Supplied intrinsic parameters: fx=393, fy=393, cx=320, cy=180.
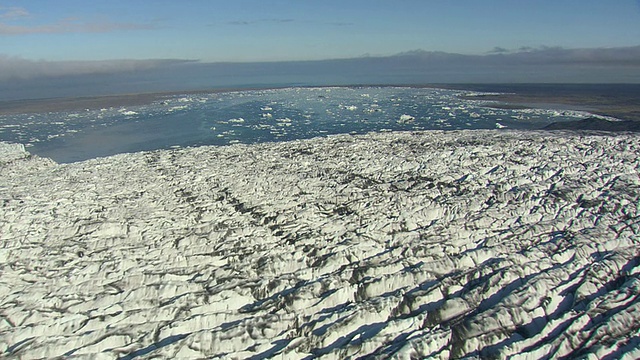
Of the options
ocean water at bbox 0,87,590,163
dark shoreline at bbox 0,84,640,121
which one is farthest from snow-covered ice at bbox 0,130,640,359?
dark shoreline at bbox 0,84,640,121

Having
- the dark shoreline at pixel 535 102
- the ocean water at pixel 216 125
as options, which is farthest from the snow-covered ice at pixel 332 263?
the dark shoreline at pixel 535 102

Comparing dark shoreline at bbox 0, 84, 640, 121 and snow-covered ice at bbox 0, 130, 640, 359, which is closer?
snow-covered ice at bbox 0, 130, 640, 359

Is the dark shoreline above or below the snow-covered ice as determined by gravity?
above

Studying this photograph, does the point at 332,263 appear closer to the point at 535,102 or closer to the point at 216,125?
the point at 216,125

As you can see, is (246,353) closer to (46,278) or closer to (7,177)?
(46,278)

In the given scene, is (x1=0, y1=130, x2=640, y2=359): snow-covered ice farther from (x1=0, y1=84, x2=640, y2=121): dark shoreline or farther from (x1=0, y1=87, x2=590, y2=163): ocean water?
(x1=0, y1=84, x2=640, y2=121): dark shoreline

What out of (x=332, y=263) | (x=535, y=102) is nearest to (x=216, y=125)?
(x=332, y=263)

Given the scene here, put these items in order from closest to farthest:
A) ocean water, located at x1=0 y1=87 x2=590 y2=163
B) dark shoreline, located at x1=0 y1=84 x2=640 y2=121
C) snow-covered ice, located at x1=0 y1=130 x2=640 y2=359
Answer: snow-covered ice, located at x1=0 y1=130 x2=640 y2=359
ocean water, located at x1=0 y1=87 x2=590 y2=163
dark shoreline, located at x1=0 y1=84 x2=640 y2=121

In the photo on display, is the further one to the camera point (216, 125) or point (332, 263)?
point (216, 125)
